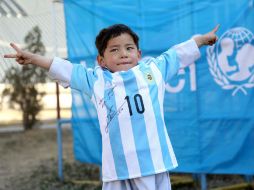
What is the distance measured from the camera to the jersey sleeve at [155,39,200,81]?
8.64 ft

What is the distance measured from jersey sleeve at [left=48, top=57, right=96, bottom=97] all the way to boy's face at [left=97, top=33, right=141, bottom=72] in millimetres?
149

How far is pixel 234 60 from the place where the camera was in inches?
157

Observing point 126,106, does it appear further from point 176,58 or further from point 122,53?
point 176,58

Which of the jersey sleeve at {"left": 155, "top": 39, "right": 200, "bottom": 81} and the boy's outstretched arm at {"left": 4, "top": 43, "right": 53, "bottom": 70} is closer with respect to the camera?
the boy's outstretched arm at {"left": 4, "top": 43, "right": 53, "bottom": 70}

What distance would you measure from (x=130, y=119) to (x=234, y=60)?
1.84 meters

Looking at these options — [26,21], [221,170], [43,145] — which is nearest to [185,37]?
[221,170]

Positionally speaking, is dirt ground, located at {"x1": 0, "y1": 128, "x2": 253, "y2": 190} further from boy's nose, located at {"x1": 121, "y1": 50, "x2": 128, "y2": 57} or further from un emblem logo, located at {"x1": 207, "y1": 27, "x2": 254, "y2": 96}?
boy's nose, located at {"x1": 121, "y1": 50, "x2": 128, "y2": 57}

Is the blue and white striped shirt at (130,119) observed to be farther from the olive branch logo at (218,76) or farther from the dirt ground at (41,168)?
the dirt ground at (41,168)

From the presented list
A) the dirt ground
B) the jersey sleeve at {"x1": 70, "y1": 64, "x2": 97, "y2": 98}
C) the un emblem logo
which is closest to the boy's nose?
the jersey sleeve at {"x1": 70, "y1": 64, "x2": 97, "y2": 98}

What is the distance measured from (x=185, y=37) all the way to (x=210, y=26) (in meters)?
0.24

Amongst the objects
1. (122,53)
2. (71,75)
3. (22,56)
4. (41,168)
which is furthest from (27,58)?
(41,168)

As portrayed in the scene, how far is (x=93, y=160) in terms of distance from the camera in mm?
4895

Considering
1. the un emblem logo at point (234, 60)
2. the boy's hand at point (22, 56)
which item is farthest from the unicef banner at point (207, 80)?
the boy's hand at point (22, 56)

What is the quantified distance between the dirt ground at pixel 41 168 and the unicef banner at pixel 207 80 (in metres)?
0.84
